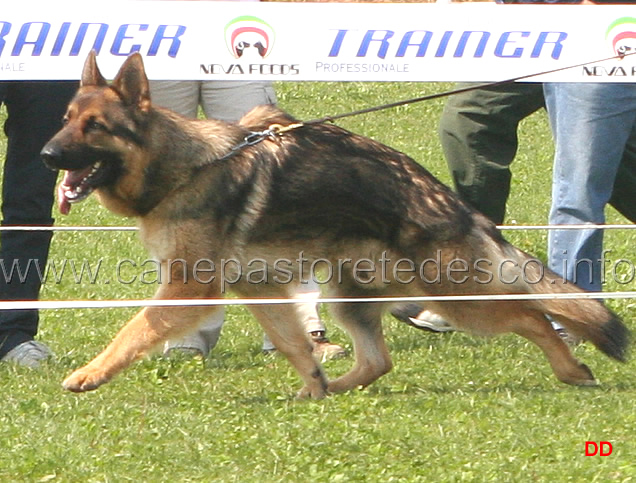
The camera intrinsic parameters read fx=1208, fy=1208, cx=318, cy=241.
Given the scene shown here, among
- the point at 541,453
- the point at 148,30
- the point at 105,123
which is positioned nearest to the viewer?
the point at 541,453

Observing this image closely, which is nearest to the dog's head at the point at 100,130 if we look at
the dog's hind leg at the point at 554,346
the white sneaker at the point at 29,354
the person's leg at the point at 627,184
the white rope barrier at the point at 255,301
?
the white rope barrier at the point at 255,301

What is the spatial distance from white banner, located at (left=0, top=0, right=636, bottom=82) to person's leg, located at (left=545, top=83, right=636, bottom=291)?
172 millimetres

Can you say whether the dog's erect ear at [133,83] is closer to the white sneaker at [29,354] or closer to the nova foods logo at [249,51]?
the nova foods logo at [249,51]

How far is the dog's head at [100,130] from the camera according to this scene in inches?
189

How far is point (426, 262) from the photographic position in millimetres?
5145

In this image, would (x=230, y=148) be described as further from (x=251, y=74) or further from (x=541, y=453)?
(x=541, y=453)

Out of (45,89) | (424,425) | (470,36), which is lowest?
(424,425)

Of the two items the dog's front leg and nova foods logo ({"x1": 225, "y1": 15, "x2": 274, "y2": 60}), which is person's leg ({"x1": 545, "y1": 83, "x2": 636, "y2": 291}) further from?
the dog's front leg

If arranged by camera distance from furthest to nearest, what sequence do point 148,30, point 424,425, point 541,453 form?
point 148,30 < point 424,425 < point 541,453

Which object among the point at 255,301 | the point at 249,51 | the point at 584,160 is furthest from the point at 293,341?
the point at 584,160

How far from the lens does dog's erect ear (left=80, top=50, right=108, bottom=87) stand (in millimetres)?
4977

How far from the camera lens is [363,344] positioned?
5.48 metres

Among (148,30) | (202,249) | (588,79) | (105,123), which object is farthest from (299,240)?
(588,79)

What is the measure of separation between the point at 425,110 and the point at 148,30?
7.68m
